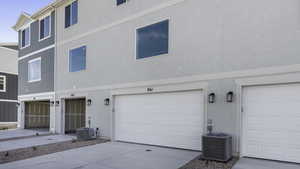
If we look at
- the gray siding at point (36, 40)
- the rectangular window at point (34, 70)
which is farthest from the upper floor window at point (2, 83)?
the rectangular window at point (34, 70)

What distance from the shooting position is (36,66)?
52.1ft

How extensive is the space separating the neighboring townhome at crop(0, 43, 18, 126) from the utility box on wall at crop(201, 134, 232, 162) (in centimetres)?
2327

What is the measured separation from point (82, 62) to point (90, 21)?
2275 millimetres

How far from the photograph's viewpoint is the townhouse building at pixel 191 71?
6.37 metres

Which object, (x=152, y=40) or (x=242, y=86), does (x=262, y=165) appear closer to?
(x=242, y=86)

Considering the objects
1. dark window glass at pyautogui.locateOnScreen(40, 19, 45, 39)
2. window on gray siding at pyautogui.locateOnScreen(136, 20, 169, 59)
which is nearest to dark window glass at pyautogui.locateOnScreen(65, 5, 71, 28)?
dark window glass at pyautogui.locateOnScreen(40, 19, 45, 39)

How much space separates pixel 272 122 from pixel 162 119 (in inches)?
154

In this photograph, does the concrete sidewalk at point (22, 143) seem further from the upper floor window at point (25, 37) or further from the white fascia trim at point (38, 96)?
the upper floor window at point (25, 37)

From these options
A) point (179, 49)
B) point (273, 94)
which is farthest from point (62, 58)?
point (273, 94)

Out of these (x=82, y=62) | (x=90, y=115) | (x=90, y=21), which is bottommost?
(x=90, y=115)

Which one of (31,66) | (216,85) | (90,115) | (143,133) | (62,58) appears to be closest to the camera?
(216,85)

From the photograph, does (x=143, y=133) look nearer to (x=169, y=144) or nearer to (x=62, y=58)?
(x=169, y=144)

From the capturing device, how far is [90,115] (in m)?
11.8

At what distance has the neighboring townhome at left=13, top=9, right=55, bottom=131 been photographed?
48.1ft
